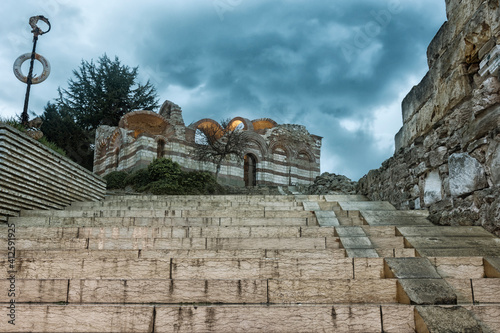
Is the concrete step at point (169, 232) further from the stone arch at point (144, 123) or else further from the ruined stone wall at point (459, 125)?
the stone arch at point (144, 123)

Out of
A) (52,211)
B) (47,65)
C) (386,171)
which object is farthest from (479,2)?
(47,65)

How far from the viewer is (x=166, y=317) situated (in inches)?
111

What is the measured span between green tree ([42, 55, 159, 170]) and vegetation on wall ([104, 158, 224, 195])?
35.4ft

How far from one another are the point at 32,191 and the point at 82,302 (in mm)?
4636

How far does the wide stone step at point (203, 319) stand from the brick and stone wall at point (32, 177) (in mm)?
4141

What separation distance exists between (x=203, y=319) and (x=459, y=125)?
434cm

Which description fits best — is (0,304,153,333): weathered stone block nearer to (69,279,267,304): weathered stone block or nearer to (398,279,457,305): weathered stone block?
(69,279,267,304): weathered stone block

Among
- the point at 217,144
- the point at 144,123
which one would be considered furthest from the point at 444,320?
the point at 144,123

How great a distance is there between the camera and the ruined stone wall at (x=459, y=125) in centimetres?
477

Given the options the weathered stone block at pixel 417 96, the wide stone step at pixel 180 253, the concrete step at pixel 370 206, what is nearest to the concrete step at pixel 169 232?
the wide stone step at pixel 180 253

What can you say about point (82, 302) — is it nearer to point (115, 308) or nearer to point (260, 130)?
point (115, 308)

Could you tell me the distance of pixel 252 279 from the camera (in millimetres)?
3352

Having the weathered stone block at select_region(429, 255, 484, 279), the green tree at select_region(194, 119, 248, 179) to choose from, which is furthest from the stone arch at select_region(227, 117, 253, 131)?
the weathered stone block at select_region(429, 255, 484, 279)

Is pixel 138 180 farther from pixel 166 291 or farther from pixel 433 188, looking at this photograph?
pixel 166 291
